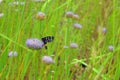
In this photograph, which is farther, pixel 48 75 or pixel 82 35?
pixel 82 35

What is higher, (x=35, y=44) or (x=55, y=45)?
(x=35, y=44)

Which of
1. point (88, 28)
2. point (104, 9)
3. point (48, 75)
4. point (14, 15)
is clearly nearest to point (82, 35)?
point (88, 28)

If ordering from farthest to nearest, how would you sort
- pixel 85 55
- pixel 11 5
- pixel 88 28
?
1. pixel 88 28
2. pixel 85 55
3. pixel 11 5

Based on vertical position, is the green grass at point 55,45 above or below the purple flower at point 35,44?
below

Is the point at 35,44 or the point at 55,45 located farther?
the point at 55,45

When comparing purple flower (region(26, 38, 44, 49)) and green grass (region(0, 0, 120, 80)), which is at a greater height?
purple flower (region(26, 38, 44, 49))

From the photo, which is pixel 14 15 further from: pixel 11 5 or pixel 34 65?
pixel 34 65

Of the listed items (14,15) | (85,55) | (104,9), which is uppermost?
(104,9)

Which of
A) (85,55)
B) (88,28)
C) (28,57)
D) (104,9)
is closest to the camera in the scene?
(104,9)
